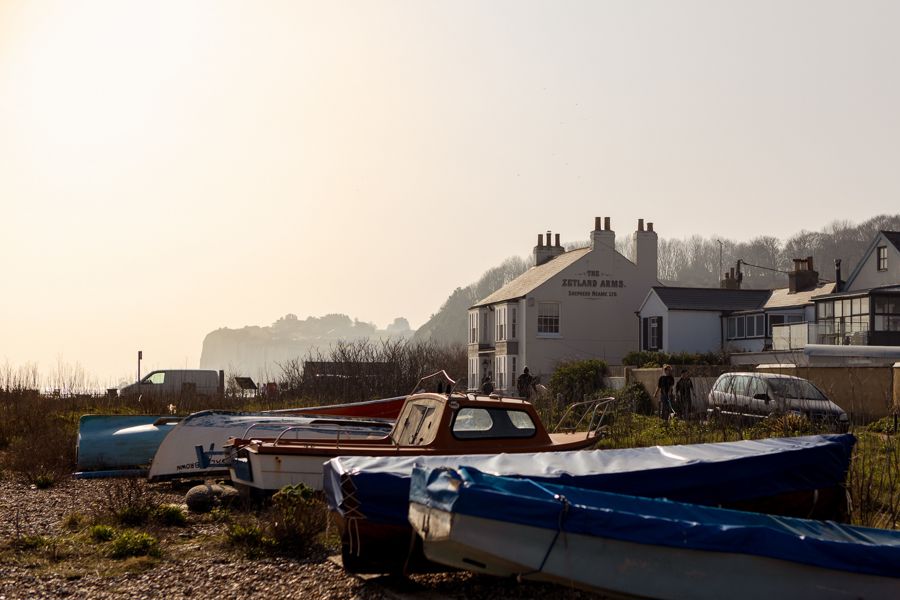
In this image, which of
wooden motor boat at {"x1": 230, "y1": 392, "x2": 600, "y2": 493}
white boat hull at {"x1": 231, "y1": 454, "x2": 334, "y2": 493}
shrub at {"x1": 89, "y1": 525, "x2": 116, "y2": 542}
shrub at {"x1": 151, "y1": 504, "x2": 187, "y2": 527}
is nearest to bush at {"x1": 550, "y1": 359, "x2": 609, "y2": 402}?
wooden motor boat at {"x1": 230, "y1": 392, "x2": 600, "y2": 493}

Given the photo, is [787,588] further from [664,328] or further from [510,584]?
[664,328]

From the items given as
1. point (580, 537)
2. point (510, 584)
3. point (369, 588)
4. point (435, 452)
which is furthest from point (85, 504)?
point (580, 537)

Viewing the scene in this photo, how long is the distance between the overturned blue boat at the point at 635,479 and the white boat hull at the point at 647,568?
49.9 inches

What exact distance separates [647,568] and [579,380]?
2759cm

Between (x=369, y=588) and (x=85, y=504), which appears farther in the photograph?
(x=85, y=504)

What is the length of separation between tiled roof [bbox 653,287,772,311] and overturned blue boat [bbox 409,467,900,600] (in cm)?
4152

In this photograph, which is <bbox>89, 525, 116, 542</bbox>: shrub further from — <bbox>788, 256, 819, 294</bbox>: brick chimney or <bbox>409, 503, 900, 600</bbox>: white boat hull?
<bbox>788, 256, 819, 294</bbox>: brick chimney

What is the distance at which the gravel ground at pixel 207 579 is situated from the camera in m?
8.92

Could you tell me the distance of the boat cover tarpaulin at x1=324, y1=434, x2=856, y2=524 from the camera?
918cm

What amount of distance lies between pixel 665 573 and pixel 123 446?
45.8 ft

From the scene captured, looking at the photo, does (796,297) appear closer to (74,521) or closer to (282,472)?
(282,472)

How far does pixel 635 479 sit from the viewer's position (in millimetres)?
9531

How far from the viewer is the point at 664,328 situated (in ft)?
159

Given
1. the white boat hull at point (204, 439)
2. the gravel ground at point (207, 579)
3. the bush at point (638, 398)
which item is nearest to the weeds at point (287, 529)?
the gravel ground at point (207, 579)
